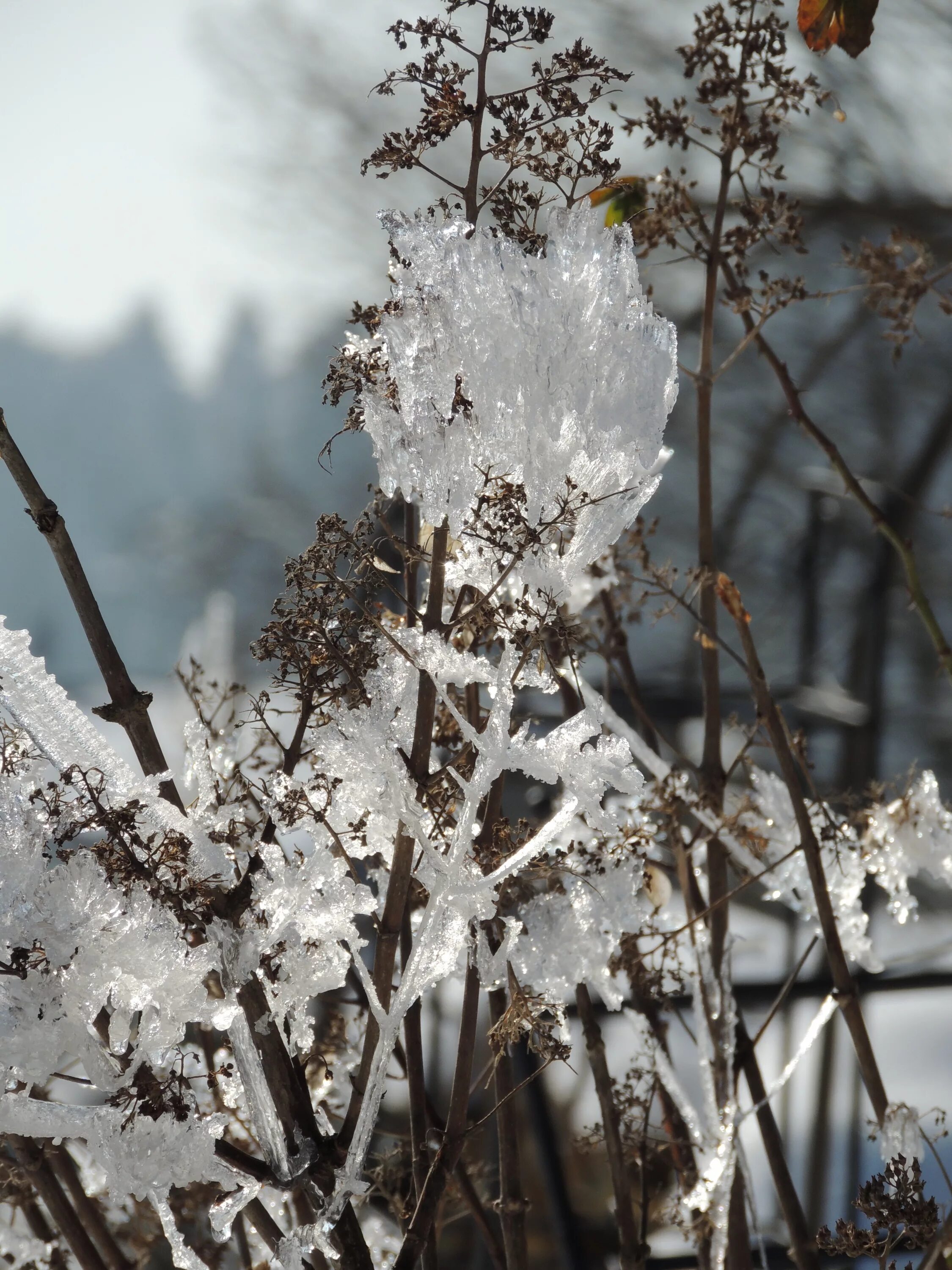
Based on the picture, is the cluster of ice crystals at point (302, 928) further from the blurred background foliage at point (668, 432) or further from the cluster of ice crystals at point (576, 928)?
the blurred background foliage at point (668, 432)

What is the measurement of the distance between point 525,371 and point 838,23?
19cm

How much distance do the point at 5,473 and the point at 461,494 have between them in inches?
48.7

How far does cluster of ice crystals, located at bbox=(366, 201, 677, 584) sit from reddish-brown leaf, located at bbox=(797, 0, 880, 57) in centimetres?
14

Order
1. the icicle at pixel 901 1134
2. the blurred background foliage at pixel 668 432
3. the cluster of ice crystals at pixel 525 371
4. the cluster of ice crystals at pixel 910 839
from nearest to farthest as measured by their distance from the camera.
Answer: the cluster of ice crystals at pixel 525 371 → the icicle at pixel 901 1134 → the cluster of ice crystals at pixel 910 839 → the blurred background foliage at pixel 668 432

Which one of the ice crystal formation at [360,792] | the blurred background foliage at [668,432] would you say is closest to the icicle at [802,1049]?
the ice crystal formation at [360,792]

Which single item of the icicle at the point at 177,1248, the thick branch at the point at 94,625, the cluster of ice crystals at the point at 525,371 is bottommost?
the icicle at the point at 177,1248

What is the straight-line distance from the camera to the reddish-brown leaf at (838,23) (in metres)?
0.35

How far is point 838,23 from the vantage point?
1.16ft

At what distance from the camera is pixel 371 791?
30 centimetres

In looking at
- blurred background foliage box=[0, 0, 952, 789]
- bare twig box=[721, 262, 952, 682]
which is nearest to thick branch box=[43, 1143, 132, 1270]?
bare twig box=[721, 262, 952, 682]

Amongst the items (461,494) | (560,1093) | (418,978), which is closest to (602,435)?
(461,494)

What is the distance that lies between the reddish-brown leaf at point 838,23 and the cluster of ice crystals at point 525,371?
139mm

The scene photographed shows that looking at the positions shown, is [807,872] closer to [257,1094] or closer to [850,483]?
[850,483]

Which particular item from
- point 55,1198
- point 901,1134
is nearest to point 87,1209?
point 55,1198
